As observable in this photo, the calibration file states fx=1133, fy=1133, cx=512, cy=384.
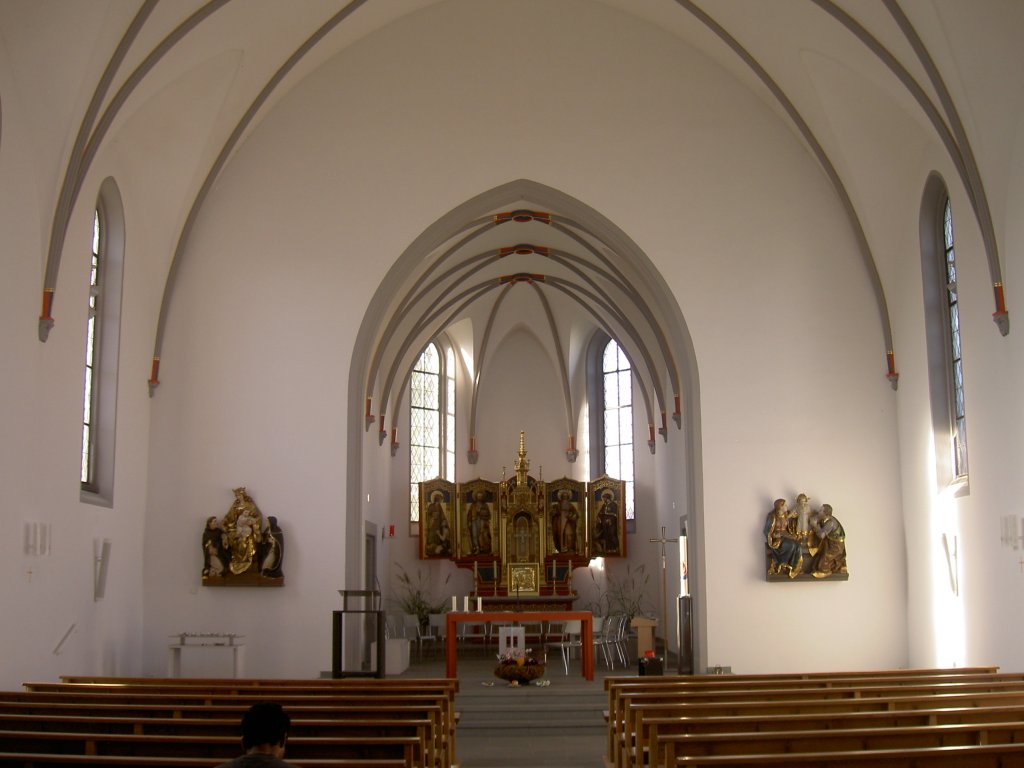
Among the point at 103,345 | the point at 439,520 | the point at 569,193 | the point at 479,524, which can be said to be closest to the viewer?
the point at 103,345

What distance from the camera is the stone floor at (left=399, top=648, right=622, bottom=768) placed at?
436 inches

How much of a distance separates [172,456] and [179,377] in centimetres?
108

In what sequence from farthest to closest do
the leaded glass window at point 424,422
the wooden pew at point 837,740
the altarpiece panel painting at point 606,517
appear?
the leaded glass window at point 424,422
the altarpiece panel painting at point 606,517
the wooden pew at point 837,740

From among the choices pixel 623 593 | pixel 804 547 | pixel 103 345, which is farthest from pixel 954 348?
pixel 623 593

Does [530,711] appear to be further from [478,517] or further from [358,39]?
[478,517]

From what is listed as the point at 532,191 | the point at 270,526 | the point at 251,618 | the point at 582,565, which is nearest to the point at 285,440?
the point at 270,526

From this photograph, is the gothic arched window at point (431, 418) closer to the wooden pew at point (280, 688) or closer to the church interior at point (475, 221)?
the church interior at point (475, 221)

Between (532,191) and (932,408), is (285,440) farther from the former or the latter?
(932,408)

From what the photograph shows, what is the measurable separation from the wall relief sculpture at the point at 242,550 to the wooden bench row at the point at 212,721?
5.13 m

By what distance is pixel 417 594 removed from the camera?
2283 centimetres

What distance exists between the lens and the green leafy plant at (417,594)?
21.9 meters

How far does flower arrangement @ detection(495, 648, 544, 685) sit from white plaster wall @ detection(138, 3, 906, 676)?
2313 millimetres

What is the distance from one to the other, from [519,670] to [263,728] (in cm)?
1054

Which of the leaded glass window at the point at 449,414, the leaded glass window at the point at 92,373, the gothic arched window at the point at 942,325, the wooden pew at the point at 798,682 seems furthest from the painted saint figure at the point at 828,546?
the leaded glass window at the point at 449,414
